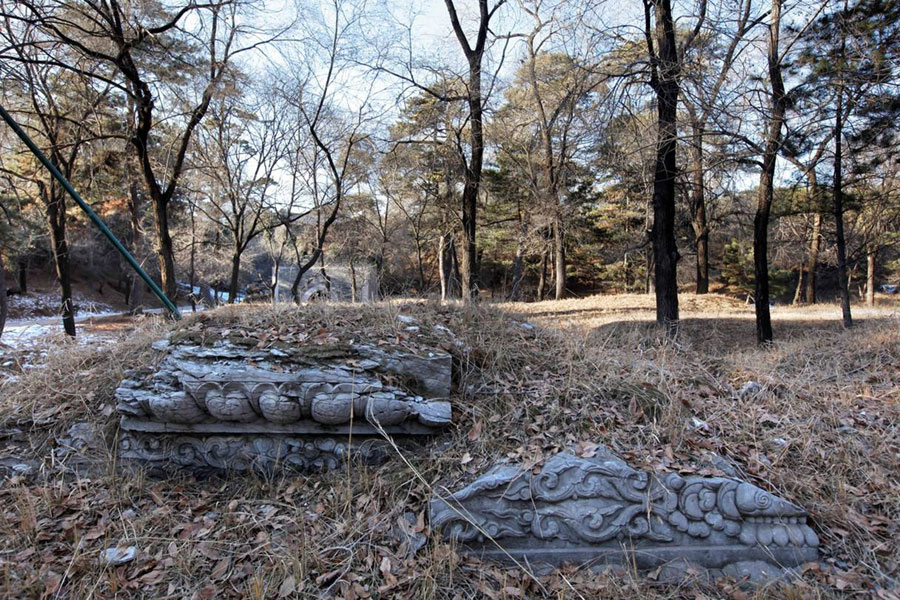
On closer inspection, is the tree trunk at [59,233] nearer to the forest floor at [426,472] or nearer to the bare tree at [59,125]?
the bare tree at [59,125]

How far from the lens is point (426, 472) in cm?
291

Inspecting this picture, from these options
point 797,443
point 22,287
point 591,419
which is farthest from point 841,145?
point 22,287

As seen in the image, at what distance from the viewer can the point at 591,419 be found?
10.4 ft

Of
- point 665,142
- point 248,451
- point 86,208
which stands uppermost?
point 665,142

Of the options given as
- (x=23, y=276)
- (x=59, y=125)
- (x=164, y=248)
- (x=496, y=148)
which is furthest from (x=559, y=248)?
(x=23, y=276)

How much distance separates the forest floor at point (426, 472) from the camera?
92.2 inches

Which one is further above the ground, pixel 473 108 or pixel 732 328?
pixel 473 108

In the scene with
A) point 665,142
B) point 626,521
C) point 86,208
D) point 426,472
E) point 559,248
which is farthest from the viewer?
point 559,248

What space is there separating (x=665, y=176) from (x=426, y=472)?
22.6ft

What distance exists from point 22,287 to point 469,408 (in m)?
31.2

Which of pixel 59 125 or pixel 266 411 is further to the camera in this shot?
pixel 59 125

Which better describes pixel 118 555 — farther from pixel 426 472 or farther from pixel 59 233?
pixel 59 233

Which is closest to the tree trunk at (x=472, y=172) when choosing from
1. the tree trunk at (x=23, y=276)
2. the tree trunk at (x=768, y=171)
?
the tree trunk at (x=768, y=171)

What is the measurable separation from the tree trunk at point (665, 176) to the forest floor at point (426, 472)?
141 inches
